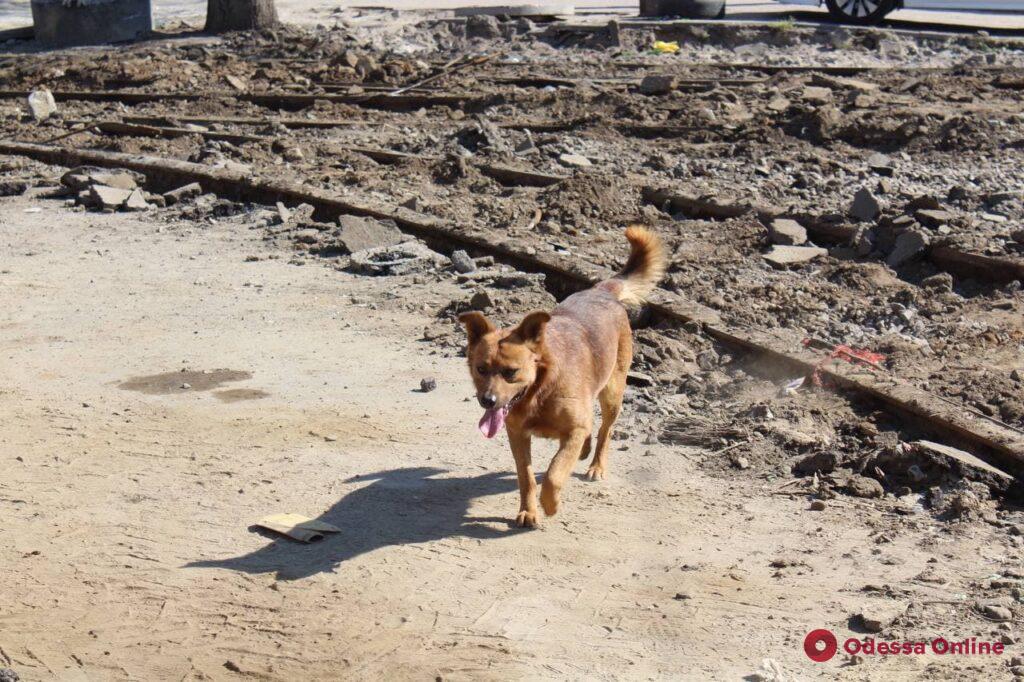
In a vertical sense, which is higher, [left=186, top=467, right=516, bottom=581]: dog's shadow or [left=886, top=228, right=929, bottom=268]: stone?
[left=886, top=228, right=929, bottom=268]: stone

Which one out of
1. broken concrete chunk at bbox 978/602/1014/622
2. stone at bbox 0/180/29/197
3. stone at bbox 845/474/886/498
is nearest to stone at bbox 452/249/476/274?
stone at bbox 845/474/886/498

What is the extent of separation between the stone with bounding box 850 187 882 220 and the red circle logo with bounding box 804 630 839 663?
6265mm

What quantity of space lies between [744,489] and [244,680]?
2.58 meters

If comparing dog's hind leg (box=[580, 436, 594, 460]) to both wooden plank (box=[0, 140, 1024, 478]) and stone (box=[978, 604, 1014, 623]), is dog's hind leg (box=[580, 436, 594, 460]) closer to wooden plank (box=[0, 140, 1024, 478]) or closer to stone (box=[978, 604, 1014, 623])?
wooden plank (box=[0, 140, 1024, 478])

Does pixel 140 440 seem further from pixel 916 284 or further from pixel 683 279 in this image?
pixel 916 284

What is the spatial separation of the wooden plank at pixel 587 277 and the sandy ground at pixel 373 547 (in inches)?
31.5

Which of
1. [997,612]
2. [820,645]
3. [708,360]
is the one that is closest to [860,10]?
[708,360]

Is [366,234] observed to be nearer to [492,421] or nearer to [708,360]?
[708,360]

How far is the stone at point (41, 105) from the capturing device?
1692 cm

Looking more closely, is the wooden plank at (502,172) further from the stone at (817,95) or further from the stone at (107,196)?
the stone at (817,95)

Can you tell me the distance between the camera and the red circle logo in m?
4.52

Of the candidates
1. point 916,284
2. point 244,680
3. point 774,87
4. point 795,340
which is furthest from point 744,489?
point 774,87

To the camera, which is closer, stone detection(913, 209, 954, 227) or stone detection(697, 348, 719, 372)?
stone detection(697, 348, 719, 372)

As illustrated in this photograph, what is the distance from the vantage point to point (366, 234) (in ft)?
34.5
